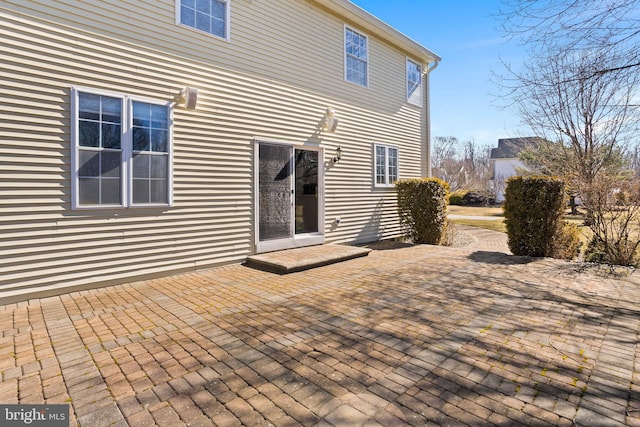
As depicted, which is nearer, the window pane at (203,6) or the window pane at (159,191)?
the window pane at (159,191)

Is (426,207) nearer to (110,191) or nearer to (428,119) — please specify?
(428,119)

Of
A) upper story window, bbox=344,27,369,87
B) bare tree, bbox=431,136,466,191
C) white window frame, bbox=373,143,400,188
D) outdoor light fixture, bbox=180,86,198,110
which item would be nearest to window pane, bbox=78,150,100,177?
outdoor light fixture, bbox=180,86,198,110

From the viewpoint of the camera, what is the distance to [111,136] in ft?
16.0

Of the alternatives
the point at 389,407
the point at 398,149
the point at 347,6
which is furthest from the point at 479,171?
the point at 389,407

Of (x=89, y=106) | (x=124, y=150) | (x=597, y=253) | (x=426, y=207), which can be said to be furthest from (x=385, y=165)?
(x=89, y=106)

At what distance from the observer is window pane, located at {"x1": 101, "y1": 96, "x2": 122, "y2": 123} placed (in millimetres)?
4844

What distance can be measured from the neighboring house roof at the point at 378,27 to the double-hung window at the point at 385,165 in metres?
3.04

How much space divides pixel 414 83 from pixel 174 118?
8241 mm

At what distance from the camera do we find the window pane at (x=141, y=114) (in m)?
5.12

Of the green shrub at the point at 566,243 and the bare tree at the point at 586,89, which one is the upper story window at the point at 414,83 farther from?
the green shrub at the point at 566,243

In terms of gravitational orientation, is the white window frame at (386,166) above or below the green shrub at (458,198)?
above

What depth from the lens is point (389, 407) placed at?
7.02 feet
